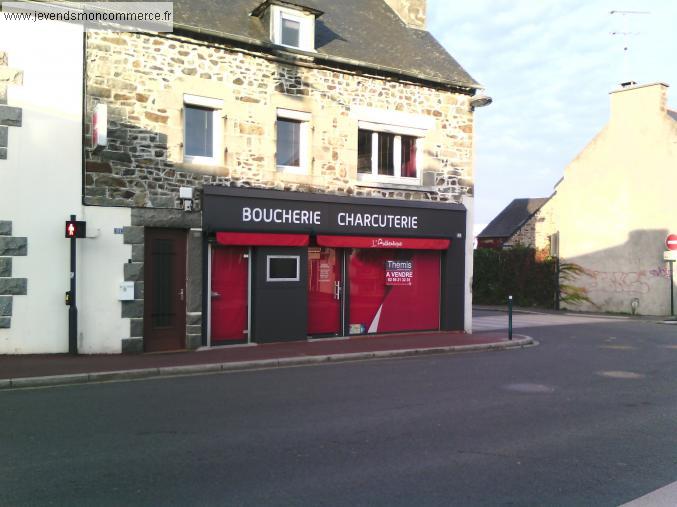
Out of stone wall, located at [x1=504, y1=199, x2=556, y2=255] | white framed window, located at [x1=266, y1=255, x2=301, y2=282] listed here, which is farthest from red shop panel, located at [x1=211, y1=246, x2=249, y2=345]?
→ stone wall, located at [x1=504, y1=199, x2=556, y2=255]

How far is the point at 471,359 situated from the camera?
38.8 ft

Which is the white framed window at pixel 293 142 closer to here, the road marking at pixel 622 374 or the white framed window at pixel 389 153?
the white framed window at pixel 389 153

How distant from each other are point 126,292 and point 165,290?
33.9 inches

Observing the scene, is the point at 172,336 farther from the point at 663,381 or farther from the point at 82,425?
the point at 663,381

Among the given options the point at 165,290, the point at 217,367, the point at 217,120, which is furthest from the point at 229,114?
the point at 217,367

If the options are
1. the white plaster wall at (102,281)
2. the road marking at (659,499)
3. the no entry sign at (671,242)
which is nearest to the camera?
the road marking at (659,499)

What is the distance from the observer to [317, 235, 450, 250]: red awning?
45.2 feet

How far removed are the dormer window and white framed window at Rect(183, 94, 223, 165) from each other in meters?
2.33

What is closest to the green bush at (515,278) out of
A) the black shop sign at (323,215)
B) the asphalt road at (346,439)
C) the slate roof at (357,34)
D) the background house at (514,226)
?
the background house at (514,226)

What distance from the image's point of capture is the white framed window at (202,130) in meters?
12.4

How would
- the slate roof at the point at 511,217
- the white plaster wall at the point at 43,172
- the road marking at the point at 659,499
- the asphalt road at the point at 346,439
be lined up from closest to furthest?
1. the road marking at the point at 659,499
2. the asphalt road at the point at 346,439
3. the white plaster wall at the point at 43,172
4. the slate roof at the point at 511,217

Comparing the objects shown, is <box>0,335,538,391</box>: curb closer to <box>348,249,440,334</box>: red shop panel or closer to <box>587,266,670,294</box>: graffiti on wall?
<box>348,249,440,334</box>: red shop panel

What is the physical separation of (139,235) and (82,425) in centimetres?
576

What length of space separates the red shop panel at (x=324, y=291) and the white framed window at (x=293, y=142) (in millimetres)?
2041
